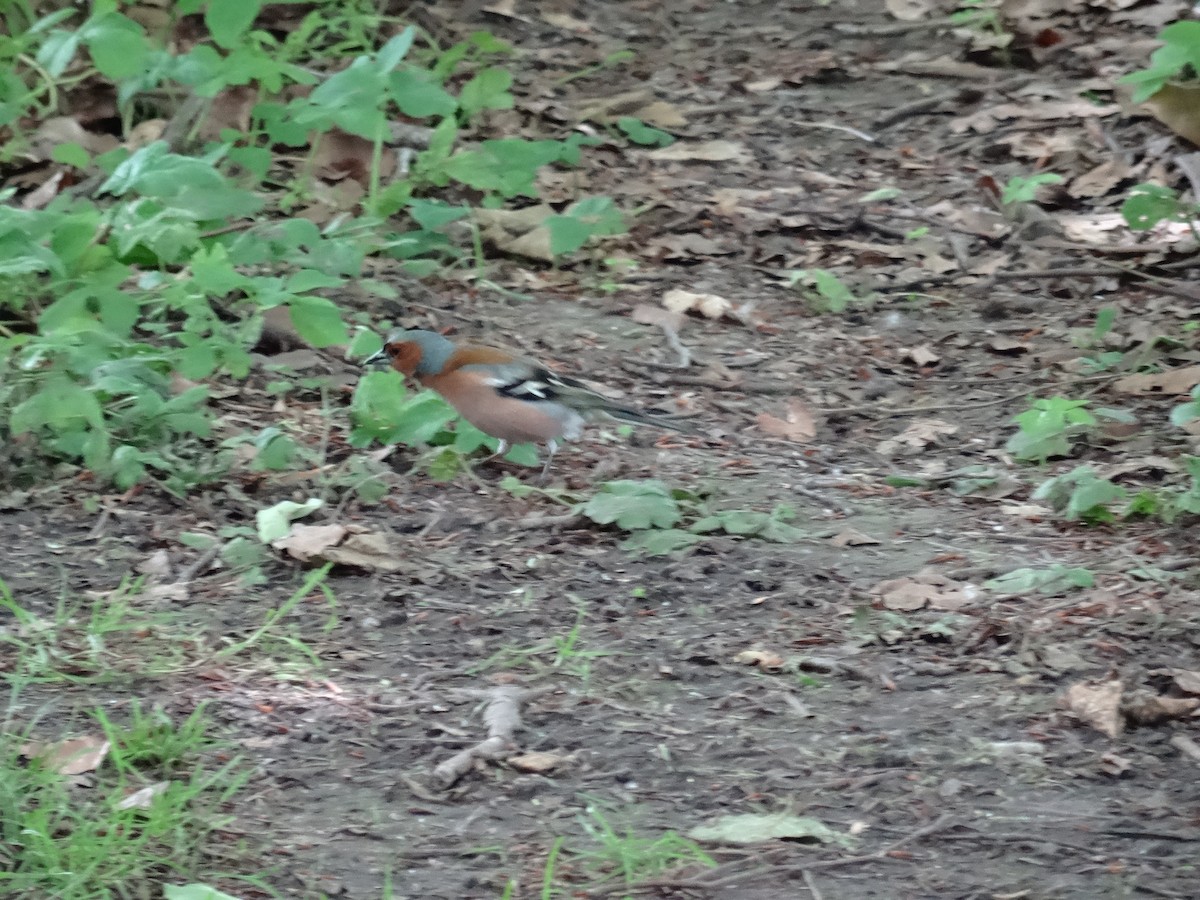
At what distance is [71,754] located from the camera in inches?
126

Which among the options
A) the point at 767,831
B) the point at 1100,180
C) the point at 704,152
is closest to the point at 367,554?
the point at 767,831

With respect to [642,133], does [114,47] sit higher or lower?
higher

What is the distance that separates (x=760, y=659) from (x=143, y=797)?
4.97 ft

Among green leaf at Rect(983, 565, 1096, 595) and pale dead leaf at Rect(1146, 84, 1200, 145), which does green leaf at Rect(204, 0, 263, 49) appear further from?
green leaf at Rect(983, 565, 1096, 595)

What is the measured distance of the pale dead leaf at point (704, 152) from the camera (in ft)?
26.2

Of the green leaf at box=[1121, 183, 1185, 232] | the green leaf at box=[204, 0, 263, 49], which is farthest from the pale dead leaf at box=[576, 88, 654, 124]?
the green leaf at box=[1121, 183, 1185, 232]

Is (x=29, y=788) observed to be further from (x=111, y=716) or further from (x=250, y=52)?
(x=250, y=52)

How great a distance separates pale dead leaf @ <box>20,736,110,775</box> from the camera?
3.09 meters

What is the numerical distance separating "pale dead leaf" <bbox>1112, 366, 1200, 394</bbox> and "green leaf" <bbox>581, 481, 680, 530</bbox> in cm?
198

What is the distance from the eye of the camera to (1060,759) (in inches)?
128

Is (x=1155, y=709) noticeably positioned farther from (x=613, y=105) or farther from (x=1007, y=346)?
(x=613, y=105)

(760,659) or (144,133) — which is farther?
(144,133)

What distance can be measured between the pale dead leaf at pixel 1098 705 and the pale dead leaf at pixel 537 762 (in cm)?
115

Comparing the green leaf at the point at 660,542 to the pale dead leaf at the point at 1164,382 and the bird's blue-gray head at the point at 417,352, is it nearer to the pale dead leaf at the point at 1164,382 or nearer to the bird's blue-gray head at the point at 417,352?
the bird's blue-gray head at the point at 417,352
